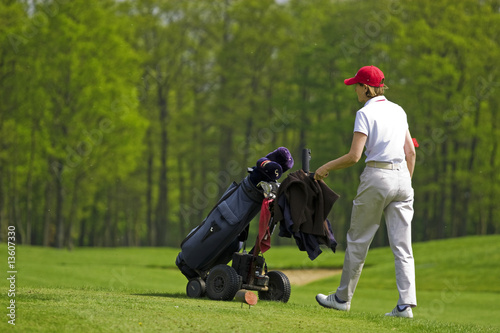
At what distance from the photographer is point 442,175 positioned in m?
37.9

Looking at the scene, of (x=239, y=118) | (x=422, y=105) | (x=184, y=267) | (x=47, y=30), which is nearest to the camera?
(x=184, y=267)

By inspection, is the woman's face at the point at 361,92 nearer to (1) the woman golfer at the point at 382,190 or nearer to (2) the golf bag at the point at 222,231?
(1) the woman golfer at the point at 382,190

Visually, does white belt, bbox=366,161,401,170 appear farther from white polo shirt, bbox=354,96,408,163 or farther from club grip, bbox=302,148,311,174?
club grip, bbox=302,148,311,174

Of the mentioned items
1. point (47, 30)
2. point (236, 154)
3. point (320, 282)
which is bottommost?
point (320, 282)

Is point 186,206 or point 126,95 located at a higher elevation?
point 126,95

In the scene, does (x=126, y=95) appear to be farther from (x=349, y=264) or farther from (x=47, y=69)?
(x=349, y=264)

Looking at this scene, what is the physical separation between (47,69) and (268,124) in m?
15.9

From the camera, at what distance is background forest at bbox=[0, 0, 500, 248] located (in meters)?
31.9

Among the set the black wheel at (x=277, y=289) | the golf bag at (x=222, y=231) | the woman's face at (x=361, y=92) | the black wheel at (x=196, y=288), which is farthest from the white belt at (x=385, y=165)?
the black wheel at (x=196, y=288)

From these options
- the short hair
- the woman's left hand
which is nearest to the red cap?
the short hair

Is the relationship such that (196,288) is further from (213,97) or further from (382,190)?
(213,97)

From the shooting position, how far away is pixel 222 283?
7391 mm

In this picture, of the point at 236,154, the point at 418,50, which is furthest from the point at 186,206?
the point at 418,50

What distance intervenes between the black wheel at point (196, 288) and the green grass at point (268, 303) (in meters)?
0.22
